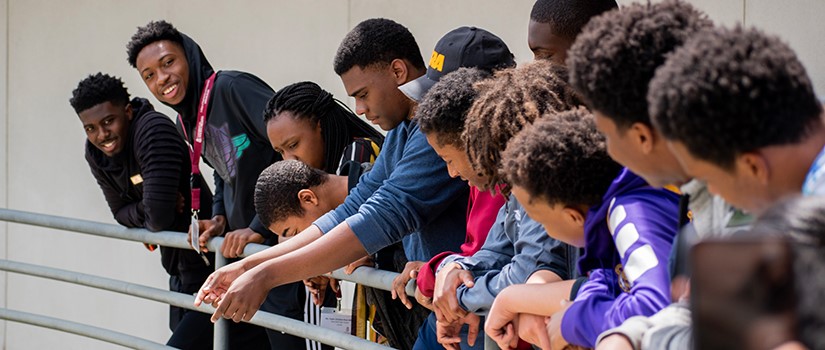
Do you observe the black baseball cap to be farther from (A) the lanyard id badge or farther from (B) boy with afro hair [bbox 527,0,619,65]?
(A) the lanyard id badge

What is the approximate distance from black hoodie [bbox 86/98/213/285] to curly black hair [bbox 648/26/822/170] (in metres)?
3.20

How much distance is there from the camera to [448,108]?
2.72 metres

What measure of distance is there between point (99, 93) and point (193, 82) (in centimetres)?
51

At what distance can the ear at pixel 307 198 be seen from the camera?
3.65 m

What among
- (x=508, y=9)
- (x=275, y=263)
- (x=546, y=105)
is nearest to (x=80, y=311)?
(x=508, y=9)

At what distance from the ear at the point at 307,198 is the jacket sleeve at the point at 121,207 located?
1.08m

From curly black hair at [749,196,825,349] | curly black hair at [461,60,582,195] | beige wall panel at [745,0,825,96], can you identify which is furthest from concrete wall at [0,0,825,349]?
curly black hair at [749,196,825,349]

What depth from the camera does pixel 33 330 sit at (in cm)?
775

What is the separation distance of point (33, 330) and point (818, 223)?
7.43 m

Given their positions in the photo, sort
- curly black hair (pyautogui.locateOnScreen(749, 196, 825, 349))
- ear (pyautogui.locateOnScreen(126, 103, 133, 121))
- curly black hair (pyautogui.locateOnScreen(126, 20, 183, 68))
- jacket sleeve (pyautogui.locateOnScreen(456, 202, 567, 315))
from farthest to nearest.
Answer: ear (pyautogui.locateOnScreen(126, 103, 133, 121)) → curly black hair (pyautogui.locateOnScreen(126, 20, 183, 68)) → jacket sleeve (pyautogui.locateOnScreen(456, 202, 567, 315)) → curly black hair (pyautogui.locateOnScreen(749, 196, 825, 349))

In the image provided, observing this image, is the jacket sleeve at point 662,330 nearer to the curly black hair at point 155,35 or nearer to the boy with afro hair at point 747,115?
the boy with afro hair at point 747,115

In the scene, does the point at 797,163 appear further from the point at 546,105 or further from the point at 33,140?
the point at 33,140

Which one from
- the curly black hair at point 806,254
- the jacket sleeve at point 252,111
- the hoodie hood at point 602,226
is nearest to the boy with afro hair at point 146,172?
the jacket sleeve at point 252,111

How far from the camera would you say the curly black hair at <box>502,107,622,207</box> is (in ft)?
6.85
